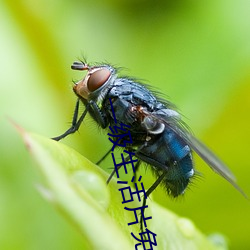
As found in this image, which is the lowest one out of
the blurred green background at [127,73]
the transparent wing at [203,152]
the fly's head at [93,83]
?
the blurred green background at [127,73]

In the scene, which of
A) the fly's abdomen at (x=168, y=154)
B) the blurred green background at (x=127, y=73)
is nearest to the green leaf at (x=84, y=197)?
the fly's abdomen at (x=168, y=154)

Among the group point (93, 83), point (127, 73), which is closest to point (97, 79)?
point (93, 83)

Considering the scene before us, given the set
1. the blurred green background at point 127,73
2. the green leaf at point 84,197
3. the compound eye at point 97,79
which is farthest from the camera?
the blurred green background at point 127,73

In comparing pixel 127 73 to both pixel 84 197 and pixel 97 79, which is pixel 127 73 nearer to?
pixel 97 79

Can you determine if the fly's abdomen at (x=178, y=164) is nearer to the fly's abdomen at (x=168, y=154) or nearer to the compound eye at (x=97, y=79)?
the fly's abdomen at (x=168, y=154)

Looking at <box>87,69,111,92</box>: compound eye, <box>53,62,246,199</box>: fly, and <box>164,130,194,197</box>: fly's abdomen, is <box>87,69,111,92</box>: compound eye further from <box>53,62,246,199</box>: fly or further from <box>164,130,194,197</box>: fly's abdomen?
<box>164,130,194,197</box>: fly's abdomen

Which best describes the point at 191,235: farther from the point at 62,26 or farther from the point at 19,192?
the point at 62,26

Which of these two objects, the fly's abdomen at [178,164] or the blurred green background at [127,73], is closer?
the fly's abdomen at [178,164]
